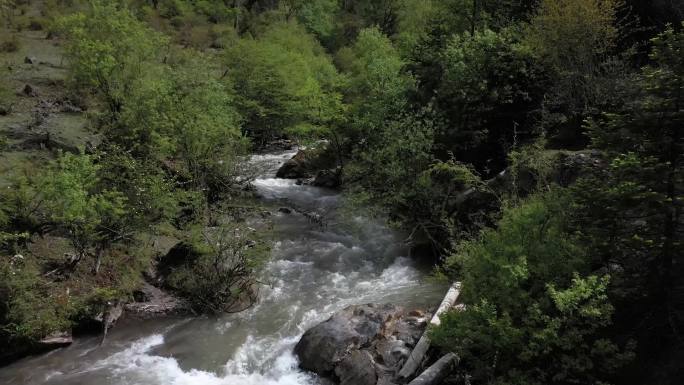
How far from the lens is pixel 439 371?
1002 cm

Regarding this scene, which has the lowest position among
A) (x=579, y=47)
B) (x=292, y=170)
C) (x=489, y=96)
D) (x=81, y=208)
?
(x=292, y=170)

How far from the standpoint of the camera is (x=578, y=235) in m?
9.27

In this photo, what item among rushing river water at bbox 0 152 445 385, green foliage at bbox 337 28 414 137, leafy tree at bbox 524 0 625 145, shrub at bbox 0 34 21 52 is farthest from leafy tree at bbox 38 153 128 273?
shrub at bbox 0 34 21 52

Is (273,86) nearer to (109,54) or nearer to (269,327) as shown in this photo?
(109,54)

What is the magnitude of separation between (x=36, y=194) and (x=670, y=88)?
1618 cm

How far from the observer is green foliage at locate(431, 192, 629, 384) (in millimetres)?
8336

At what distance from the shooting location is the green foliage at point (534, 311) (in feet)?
27.3

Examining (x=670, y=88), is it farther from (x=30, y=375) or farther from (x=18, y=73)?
(x=18, y=73)

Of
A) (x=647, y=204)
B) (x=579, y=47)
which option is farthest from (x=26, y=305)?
(x=579, y=47)

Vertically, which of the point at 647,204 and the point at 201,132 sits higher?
the point at 647,204

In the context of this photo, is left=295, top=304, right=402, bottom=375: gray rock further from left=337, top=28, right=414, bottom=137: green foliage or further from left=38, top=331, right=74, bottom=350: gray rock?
left=337, top=28, right=414, bottom=137: green foliage

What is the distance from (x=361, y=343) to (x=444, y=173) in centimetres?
913

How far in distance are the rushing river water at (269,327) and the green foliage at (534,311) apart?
4.47 m

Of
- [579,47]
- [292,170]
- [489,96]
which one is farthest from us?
[292,170]
